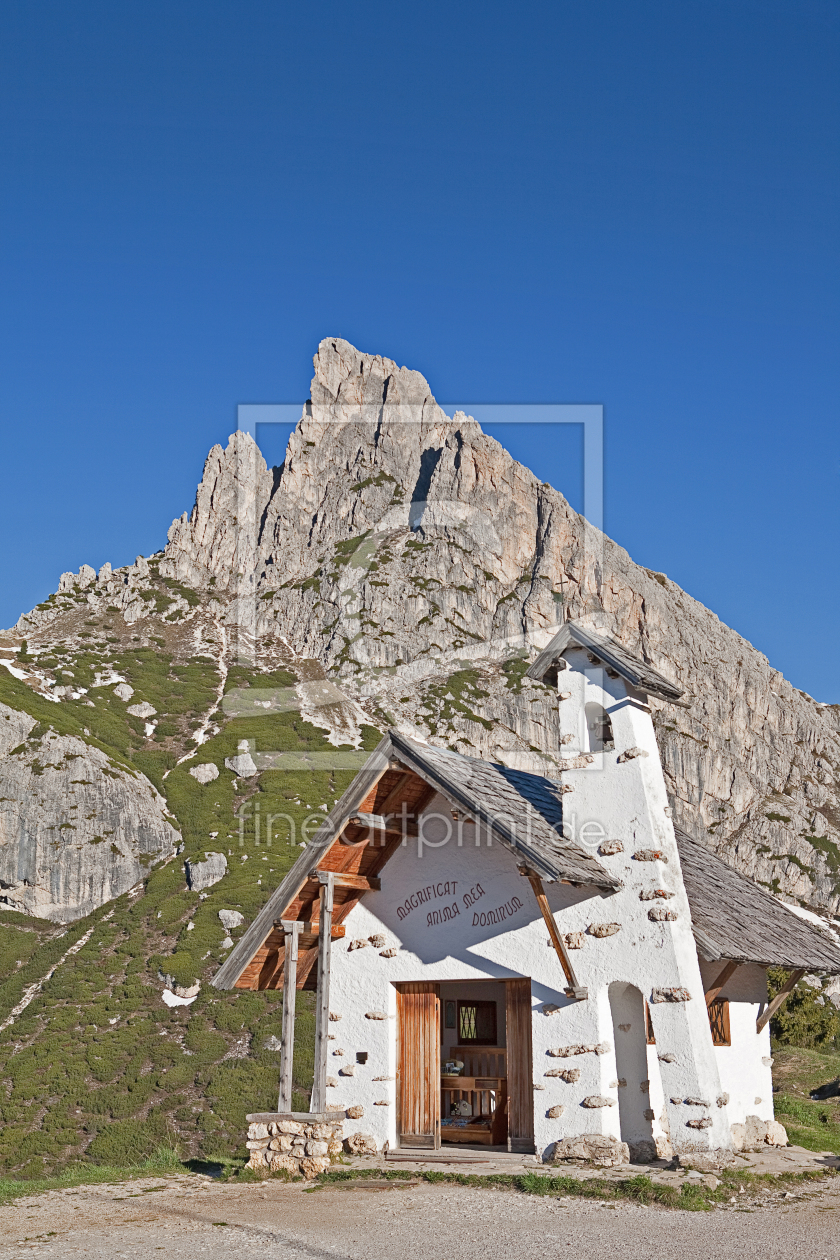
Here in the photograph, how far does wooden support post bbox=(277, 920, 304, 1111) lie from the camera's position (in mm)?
13438

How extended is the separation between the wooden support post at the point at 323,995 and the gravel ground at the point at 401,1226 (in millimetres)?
1763

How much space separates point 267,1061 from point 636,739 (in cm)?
3248

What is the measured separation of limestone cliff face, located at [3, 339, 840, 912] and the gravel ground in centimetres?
7992

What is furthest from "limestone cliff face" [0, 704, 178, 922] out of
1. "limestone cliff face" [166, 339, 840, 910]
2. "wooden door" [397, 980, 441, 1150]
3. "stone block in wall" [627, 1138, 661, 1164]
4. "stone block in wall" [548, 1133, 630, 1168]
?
"stone block in wall" [627, 1138, 661, 1164]

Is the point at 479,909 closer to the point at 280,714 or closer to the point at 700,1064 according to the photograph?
the point at 700,1064

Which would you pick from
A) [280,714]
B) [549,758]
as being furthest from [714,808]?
[280,714]

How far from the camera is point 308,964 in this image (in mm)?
16234

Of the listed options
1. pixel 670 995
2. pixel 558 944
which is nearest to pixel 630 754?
pixel 558 944

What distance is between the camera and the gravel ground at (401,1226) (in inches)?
335

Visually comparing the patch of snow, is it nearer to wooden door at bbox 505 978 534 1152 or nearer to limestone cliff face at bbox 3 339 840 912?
wooden door at bbox 505 978 534 1152

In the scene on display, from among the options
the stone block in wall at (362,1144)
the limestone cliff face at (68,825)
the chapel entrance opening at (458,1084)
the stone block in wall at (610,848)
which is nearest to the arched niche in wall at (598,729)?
the stone block in wall at (610,848)

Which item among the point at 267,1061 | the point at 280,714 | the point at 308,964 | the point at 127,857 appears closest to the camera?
the point at 308,964

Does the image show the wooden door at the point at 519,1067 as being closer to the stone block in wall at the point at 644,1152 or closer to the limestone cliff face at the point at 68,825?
the stone block in wall at the point at 644,1152

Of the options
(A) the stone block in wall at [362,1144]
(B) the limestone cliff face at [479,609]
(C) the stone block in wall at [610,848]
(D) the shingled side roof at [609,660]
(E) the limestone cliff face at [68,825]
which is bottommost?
(A) the stone block in wall at [362,1144]
